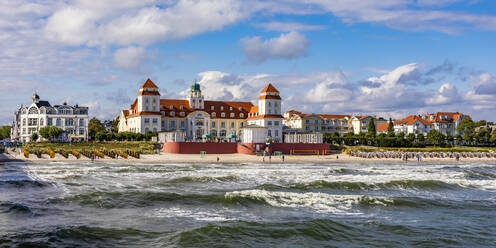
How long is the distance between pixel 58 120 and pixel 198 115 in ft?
90.6

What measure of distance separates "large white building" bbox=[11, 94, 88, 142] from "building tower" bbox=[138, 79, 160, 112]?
14987 millimetres

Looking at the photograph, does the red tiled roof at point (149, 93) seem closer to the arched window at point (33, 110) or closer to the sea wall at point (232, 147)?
the sea wall at point (232, 147)

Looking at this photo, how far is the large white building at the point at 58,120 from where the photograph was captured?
277ft

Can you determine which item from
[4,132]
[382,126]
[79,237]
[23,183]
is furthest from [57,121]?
[382,126]

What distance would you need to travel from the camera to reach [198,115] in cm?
8338

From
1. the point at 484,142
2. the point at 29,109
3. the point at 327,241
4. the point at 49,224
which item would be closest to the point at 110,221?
the point at 49,224

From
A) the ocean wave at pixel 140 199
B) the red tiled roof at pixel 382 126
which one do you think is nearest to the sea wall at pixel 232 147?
the ocean wave at pixel 140 199

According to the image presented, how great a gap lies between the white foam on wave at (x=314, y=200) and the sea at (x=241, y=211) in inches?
2.3

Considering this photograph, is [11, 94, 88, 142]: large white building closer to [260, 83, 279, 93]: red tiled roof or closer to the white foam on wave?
[260, 83, 279, 93]: red tiled roof

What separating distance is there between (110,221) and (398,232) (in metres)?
12.2

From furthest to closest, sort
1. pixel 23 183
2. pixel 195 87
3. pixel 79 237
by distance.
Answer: pixel 195 87, pixel 23 183, pixel 79 237

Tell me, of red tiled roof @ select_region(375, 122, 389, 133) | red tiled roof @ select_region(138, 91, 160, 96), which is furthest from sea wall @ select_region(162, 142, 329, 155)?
red tiled roof @ select_region(375, 122, 389, 133)

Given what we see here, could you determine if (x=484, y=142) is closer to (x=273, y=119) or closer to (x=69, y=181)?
(x=273, y=119)

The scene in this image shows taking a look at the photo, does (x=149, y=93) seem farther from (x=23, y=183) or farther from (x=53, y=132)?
(x=23, y=183)
